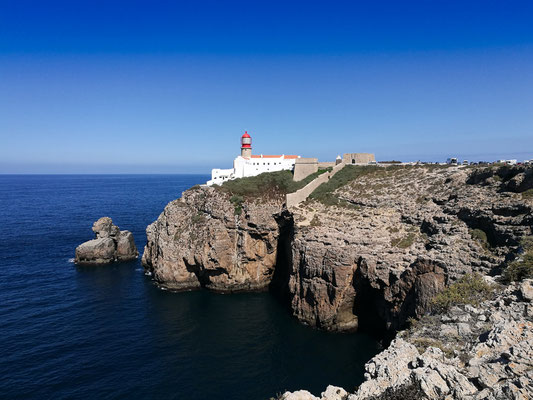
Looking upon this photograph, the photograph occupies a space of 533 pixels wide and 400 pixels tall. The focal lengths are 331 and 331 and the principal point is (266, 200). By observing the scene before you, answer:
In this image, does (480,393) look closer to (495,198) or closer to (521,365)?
(521,365)

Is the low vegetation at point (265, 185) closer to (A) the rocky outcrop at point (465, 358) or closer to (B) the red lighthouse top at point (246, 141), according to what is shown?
(B) the red lighthouse top at point (246, 141)

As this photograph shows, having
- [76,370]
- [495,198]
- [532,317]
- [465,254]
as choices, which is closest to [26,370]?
[76,370]

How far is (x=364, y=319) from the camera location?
37.9 meters

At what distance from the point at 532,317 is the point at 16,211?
127777 mm

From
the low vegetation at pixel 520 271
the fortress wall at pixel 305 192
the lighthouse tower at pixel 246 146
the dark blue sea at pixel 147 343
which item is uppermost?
the lighthouse tower at pixel 246 146

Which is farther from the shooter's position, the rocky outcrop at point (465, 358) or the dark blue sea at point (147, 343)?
the dark blue sea at point (147, 343)

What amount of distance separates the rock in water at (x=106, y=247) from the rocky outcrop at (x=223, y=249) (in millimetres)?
14705

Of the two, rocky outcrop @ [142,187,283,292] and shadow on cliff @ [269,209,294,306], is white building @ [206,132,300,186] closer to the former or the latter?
rocky outcrop @ [142,187,283,292]

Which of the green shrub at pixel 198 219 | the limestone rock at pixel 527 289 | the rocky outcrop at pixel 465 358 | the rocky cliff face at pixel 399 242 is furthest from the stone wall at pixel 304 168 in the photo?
the limestone rock at pixel 527 289

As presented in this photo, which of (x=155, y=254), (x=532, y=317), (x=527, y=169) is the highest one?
(x=527, y=169)

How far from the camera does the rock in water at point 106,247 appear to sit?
5872 cm

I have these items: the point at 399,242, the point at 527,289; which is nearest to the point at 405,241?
the point at 399,242

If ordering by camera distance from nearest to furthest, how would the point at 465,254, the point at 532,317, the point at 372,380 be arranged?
the point at 372,380 → the point at 532,317 → the point at 465,254

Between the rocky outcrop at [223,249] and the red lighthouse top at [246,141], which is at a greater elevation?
the red lighthouse top at [246,141]
